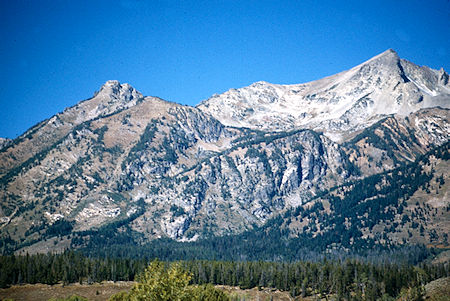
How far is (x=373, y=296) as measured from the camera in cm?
17762

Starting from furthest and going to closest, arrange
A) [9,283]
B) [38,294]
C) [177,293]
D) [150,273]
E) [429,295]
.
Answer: [9,283] → [38,294] → [429,295] → [150,273] → [177,293]

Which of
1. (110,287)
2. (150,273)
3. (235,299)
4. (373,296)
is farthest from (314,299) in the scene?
(150,273)

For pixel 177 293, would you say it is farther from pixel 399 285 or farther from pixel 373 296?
pixel 399 285

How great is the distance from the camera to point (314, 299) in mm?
192125

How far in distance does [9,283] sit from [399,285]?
548 feet

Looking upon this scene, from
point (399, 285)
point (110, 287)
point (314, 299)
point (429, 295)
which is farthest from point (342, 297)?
point (110, 287)

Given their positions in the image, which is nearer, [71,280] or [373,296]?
[373,296]

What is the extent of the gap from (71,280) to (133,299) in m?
149

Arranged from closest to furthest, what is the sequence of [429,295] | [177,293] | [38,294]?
[177,293], [429,295], [38,294]

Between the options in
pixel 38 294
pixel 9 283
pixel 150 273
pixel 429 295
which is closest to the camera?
pixel 150 273

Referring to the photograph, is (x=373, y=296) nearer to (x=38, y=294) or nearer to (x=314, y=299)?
(x=314, y=299)

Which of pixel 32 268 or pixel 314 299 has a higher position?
pixel 32 268

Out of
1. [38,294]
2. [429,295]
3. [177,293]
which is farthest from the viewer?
[38,294]

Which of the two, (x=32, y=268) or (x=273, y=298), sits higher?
(x=32, y=268)
